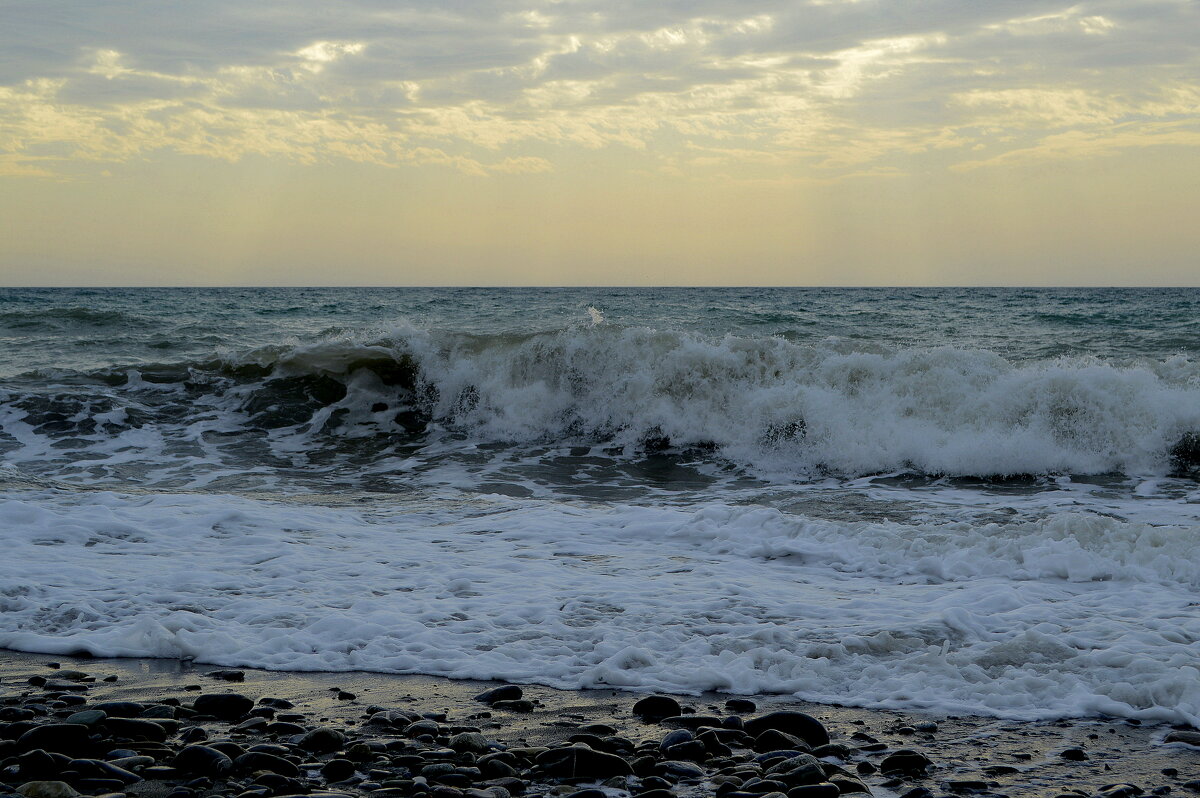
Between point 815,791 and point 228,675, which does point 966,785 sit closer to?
point 815,791

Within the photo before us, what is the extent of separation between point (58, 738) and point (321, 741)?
908 millimetres

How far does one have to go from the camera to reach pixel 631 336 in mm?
13578

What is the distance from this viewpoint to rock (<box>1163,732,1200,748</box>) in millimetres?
3477

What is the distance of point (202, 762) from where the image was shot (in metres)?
3.14

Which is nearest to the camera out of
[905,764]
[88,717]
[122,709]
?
[905,764]

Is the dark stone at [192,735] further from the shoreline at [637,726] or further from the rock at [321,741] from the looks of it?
the rock at [321,741]

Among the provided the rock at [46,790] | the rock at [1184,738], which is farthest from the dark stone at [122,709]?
the rock at [1184,738]

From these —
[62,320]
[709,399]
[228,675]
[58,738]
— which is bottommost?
[228,675]

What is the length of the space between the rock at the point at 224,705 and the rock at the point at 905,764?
2451mm

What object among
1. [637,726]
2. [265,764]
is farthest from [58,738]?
[637,726]

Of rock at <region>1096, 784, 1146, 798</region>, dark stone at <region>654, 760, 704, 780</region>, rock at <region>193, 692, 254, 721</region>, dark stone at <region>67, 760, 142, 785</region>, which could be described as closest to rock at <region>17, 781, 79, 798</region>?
dark stone at <region>67, 760, 142, 785</region>

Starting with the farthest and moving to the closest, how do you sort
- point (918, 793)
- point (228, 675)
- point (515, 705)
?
point (228, 675), point (515, 705), point (918, 793)

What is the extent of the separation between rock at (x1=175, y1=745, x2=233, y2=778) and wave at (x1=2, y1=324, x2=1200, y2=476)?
7.95 metres

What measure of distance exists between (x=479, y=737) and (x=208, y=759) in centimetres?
92
